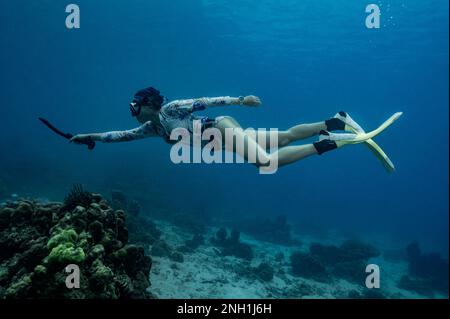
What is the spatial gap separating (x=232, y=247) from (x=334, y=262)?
19.0ft

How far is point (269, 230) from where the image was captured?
73.9 feet

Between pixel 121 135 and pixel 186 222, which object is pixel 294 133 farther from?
pixel 186 222

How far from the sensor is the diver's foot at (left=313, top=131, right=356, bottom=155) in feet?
20.0

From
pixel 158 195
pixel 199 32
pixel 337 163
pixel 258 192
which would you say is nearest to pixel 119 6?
pixel 199 32

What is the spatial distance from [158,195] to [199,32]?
28.6 meters

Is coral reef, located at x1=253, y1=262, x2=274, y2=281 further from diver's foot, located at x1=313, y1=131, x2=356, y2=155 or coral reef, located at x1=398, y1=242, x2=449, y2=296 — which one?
coral reef, located at x1=398, y1=242, x2=449, y2=296

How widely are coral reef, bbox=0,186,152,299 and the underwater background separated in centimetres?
A: 1454

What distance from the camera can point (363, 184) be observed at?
143500mm

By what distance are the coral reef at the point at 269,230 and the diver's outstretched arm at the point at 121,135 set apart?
15.8m
